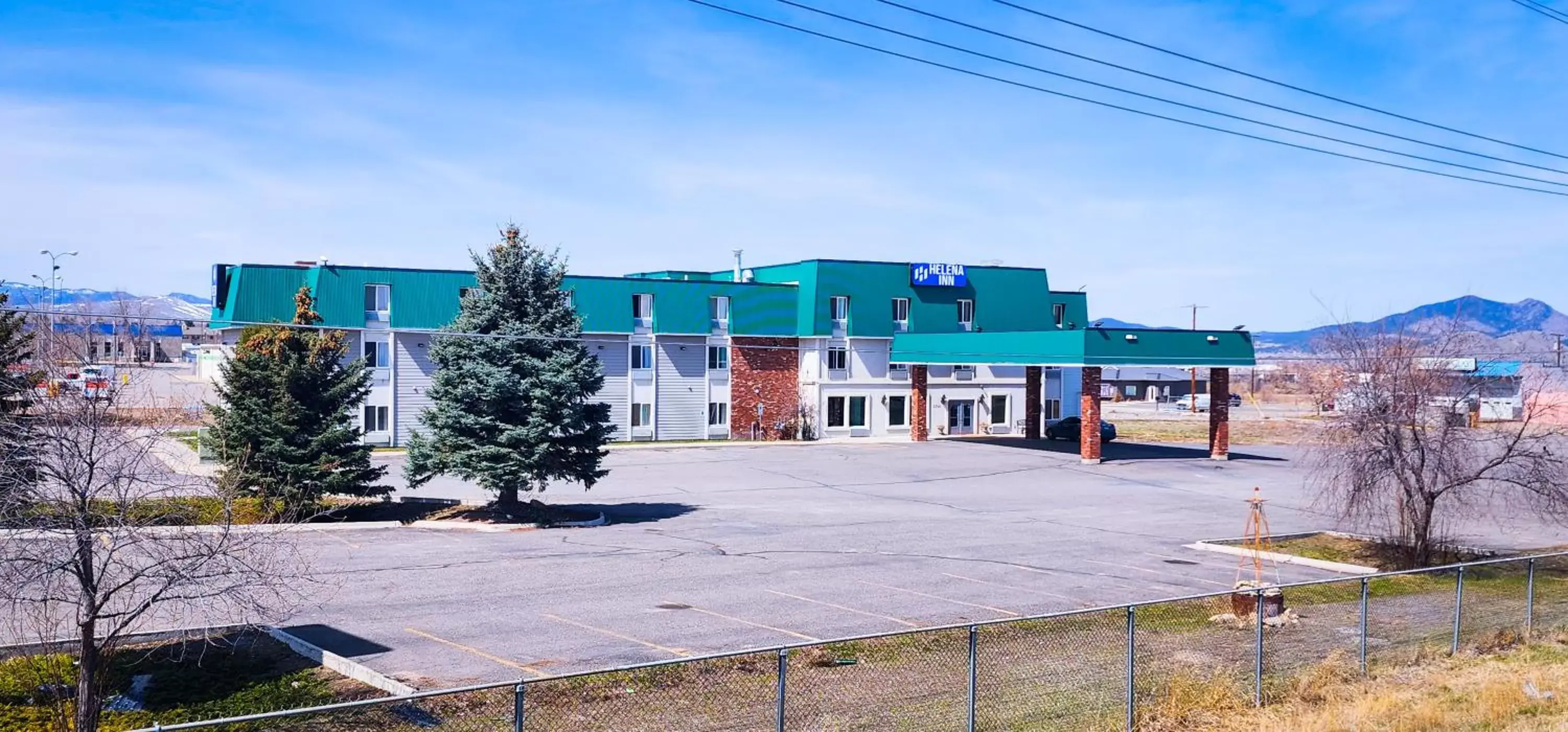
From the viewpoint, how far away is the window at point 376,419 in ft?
164

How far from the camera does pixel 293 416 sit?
27672 millimetres

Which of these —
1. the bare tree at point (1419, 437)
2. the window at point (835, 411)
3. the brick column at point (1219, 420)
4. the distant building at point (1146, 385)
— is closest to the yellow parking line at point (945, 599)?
the bare tree at point (1419, 437)

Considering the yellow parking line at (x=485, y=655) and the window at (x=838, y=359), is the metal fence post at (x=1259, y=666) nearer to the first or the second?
the yellow parking line at (x=485, y=655)

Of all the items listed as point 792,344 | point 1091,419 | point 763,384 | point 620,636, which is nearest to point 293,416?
point 620,636

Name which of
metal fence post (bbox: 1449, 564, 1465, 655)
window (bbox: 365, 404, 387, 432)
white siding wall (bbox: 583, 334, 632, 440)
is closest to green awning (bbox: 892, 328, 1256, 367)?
white siding wall (bbox: 583, 334, 632, 440)

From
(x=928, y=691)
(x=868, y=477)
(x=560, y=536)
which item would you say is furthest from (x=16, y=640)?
(x=868, y=477)

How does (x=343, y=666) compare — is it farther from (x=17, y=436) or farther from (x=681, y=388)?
(x=681, y=388)

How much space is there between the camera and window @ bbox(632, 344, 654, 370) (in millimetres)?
56312

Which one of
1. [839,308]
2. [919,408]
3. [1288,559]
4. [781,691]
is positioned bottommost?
[1288,559]

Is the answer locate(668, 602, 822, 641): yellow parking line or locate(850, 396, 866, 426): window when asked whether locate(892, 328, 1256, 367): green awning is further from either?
locate(668, 602, 822, 641): yellow parking line

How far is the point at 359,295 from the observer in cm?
5000

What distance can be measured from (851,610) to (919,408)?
40094mm

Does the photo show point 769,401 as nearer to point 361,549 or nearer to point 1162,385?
point 361,549

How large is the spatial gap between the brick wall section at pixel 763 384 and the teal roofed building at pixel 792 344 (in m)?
0.06
